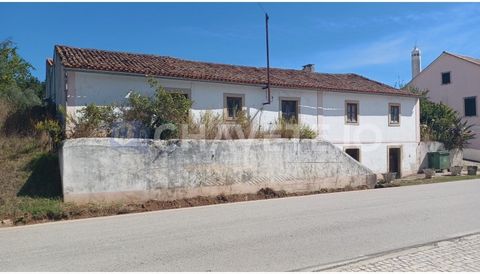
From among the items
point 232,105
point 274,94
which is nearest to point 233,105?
point 232,105

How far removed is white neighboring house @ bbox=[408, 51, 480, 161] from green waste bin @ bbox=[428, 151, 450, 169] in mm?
6729

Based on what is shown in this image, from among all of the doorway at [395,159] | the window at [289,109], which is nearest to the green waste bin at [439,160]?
the doorway at [395,159]

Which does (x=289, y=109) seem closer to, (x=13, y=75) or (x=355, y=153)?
(x=355, y=153)

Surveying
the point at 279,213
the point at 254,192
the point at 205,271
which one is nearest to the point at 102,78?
the point at 254,192

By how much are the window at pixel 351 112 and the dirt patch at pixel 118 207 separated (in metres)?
8.90

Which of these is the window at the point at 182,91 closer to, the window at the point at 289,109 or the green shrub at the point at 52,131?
the green shrub at the point at 52,131

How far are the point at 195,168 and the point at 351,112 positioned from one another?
40.3 ft

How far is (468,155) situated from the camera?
3262cm

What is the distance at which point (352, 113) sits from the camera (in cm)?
2412

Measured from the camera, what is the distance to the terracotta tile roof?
17188 millimetres

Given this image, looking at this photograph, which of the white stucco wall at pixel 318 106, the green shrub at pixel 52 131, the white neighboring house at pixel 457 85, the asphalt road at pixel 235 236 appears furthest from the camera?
the white neighboring house at pixel 457 85

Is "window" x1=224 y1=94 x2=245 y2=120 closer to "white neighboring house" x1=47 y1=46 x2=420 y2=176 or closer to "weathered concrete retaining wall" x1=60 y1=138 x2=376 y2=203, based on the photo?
"white neighboring house" x1=47 y1=46 x2=420 y2=176

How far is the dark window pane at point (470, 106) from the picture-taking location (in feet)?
111

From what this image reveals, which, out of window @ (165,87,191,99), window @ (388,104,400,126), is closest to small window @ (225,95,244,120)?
window @ (165,87,191,99)
